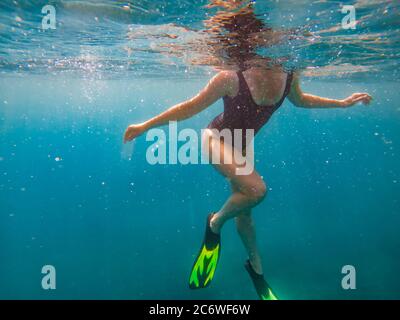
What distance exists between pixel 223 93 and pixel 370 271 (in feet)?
30.5

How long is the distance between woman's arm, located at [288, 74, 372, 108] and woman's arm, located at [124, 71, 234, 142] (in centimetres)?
148

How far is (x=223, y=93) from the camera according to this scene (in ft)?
16.3

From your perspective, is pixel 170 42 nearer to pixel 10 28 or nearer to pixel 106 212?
pixel 10 28

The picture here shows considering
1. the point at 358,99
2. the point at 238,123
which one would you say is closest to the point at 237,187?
the point at 238,123

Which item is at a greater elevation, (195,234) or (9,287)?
(195,234)

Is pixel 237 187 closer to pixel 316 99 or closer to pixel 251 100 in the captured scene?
pixel 251 100

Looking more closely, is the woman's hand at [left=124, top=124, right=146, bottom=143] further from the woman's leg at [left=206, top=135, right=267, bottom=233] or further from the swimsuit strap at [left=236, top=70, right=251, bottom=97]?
the swimsuit strap at [left=236, top=70, right=251, bottom=97]

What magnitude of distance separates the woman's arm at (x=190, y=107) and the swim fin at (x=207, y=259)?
196cm

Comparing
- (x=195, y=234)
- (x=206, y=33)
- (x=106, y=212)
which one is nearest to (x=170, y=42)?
(x=206, y=33)

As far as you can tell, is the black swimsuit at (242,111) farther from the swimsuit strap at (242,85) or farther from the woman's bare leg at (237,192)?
the woman's bare leg at (237,192)

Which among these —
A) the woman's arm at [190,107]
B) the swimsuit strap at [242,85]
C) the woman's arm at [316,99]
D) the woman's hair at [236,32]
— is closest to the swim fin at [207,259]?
the woman's arm at [190,107]

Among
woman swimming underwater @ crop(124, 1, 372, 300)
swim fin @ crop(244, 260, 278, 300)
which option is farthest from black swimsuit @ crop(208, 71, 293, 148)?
swim fin @ crop(244, 260, 278, 300)

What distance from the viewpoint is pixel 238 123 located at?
206 inches

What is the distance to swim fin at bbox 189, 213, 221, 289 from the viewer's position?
17.3 ft
